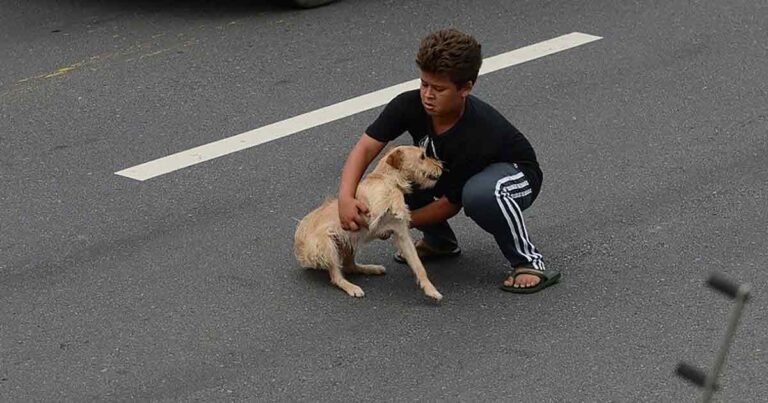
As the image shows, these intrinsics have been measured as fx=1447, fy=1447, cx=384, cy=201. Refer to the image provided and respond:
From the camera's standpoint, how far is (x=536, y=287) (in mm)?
5664

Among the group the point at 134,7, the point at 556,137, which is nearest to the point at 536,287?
the point at 556,137

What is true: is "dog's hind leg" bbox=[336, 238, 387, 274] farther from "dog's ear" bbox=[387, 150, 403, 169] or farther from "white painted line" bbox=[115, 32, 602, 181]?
"white painted line" bbox=[115, 32, 602, 181]

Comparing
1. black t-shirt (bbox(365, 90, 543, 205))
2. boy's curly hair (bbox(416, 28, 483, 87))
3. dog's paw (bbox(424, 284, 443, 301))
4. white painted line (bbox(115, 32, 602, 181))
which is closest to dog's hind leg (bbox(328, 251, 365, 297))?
dog's paw (bbox(424, 284, 443, 301))

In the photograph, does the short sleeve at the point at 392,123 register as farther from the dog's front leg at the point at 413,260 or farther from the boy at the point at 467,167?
the dog's front leg at the point at 413,260

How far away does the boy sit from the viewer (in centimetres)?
550

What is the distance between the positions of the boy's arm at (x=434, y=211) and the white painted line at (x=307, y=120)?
1672 millimetres

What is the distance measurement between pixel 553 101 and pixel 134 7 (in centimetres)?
322

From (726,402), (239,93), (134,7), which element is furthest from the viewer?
(134,7)

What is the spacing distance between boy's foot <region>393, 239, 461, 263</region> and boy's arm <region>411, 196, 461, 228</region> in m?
0.27

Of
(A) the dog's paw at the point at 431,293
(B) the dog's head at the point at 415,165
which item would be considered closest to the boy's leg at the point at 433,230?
(B) the dog's head at the point at 415,165

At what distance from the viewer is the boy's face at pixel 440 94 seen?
5387 millimetres

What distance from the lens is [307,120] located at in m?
7.54

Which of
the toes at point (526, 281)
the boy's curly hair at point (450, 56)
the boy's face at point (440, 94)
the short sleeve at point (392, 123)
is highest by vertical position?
the boy's curly hair at point (450, 56)

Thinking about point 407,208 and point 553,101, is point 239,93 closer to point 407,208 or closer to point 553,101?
point 553,101
